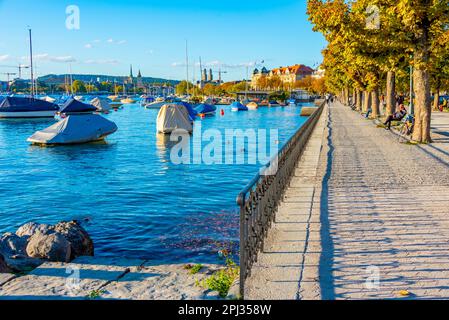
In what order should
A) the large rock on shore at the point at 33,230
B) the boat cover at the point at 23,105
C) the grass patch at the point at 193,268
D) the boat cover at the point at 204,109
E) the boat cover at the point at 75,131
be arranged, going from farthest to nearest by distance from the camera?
the boat cover at the point at 204,109 < the boat cover at the point at 23,105 < the boat cover at the point at 75,131 < the large rock on shore at the point at 33,230 < the grass patch at the point at 193,268

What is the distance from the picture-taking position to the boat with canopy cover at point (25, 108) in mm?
69250

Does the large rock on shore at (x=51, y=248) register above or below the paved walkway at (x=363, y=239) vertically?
below

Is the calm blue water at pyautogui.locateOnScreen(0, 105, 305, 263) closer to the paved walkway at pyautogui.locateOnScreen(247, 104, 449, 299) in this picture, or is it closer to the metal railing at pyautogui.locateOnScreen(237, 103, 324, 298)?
the metal railing at pyautogui.locateOnScreen(237, 103, 324, 298)

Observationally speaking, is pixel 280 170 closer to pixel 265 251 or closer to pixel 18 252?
pixel 265 251

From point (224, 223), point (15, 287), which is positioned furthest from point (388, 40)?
point (15, 287)

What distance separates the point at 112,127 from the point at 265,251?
33.1 meters

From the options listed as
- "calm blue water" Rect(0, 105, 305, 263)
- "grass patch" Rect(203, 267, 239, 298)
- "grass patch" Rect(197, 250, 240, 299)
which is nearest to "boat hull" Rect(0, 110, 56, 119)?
"calm blue water" Rect(0, 105, 305, 263)

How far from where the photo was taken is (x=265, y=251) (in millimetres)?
6750

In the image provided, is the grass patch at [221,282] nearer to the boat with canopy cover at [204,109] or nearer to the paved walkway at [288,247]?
the paved walkway at [288,247]

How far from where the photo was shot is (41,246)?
27.0ft

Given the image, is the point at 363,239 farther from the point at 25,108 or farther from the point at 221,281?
the point at 25,108

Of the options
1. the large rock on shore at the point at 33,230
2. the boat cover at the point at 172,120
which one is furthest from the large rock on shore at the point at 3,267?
the boat cover at the point at 172,120

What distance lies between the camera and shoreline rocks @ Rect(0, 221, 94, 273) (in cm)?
774

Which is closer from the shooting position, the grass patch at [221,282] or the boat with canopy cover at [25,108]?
the grass patch at [221,282]
